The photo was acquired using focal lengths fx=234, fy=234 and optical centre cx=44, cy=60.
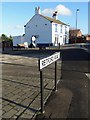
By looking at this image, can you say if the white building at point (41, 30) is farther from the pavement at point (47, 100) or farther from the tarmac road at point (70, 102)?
the tarmac road at point (70, 102)

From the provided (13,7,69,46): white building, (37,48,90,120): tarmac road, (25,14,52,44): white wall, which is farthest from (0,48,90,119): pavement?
(25,14,52,44): white wall

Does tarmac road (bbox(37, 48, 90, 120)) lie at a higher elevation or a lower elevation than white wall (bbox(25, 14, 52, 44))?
lower

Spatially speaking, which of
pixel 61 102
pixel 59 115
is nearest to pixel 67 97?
pixel 61 102

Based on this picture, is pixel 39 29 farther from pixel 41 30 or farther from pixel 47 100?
pixel 47 100

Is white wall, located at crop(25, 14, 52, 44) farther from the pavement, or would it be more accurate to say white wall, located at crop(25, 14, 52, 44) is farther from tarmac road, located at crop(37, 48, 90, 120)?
tarmac road, located at crop(37, 48, 90, 120)

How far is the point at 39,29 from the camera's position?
5516cm

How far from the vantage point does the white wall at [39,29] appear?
54.0m

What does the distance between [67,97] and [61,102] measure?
0.58 meters

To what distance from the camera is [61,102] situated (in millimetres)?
6535

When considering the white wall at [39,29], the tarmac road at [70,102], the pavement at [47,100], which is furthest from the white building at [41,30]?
the tarmac road at [70,102]

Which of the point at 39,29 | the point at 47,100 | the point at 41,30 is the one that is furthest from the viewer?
the point at 39,29

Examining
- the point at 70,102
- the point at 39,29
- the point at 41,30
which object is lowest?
the point at 70,102

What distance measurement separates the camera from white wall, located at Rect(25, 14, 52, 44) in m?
54.0

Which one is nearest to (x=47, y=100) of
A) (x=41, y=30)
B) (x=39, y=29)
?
(x=41, y=30)
